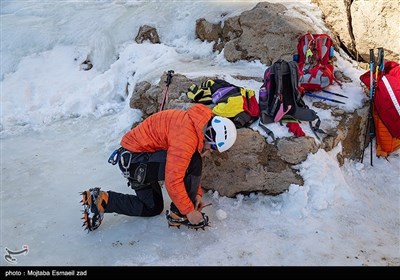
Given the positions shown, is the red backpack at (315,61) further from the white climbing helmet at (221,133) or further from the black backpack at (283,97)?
the white climbing helmet at (221,133)

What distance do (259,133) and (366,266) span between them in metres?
1.93

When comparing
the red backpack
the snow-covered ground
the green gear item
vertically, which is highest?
the red backpack

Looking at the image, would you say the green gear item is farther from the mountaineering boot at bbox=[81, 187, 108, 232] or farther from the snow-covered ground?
the mountaineering boot at bbox=[81, 187, 108, 232]

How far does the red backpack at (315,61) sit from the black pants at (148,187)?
2496mm

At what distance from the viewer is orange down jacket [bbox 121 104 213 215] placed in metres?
3.84

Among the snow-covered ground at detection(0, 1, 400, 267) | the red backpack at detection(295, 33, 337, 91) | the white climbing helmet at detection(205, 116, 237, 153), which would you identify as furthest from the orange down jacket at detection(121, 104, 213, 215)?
the red backpack at detection(295, 33, 337, 91)

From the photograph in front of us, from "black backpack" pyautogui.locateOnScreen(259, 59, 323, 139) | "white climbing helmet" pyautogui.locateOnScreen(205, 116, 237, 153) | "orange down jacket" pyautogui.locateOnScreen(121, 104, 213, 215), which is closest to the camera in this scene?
"orange down jacket" pyautogui.locateOnScreen(121, 104, 213, 215)

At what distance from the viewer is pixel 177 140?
12.7 feet

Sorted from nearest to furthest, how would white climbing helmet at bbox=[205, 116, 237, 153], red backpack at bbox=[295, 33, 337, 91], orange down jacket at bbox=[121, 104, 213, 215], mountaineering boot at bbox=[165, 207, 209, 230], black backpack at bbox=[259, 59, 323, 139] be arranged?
1. orange down jacket at bbox=[121, 104, 213, 215]
2. white climbing helmet at bbox=[205, 116, 237, 153]
3. mountaineering boot at bbox=[165, 207, 209, 230]
4. black backpack at bbox=[259, 59, 323, 139]
5. red backpack at bbox=[295, 33, 337, 91]

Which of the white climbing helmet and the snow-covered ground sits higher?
the white climbing helmet

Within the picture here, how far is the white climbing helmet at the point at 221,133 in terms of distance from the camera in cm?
399

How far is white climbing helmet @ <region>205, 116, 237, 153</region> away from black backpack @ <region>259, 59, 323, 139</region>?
1.10 meters

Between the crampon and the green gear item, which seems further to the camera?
the green gear item

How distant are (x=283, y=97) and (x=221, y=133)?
1325 mm
